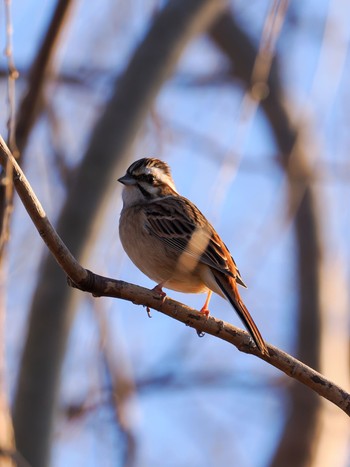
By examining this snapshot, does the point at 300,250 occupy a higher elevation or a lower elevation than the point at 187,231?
lower

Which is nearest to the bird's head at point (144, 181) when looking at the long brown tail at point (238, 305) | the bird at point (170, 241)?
the bird at point (170, 241)

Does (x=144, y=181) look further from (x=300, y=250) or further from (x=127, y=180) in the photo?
(x=300, y=250)

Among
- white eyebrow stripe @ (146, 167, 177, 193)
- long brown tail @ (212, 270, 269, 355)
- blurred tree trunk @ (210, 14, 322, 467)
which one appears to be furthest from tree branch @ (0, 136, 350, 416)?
A: blurred tree trunk @ (210, 14, 322, 467)

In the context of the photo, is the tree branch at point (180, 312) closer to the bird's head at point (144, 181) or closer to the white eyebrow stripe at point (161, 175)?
the bird's head at point (144, 181)

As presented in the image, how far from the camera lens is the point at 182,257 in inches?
203

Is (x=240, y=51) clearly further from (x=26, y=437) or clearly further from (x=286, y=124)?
(x=26, y=437)

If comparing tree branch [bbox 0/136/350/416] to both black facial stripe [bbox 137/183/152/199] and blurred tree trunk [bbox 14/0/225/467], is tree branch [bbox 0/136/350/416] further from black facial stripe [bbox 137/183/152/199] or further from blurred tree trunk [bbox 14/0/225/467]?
black facial stripe [bbox 137/183/152/199]

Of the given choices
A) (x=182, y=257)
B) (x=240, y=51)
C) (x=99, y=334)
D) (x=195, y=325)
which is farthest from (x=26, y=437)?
(x=240, y=51)

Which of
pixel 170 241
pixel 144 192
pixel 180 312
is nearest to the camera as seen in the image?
pixel 180 312

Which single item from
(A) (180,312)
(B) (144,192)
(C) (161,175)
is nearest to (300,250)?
(C) (161,175)

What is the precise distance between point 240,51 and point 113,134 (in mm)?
4456

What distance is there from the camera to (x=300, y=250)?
9461mm

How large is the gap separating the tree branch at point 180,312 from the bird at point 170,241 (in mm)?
572

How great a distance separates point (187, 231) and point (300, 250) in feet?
13.9
